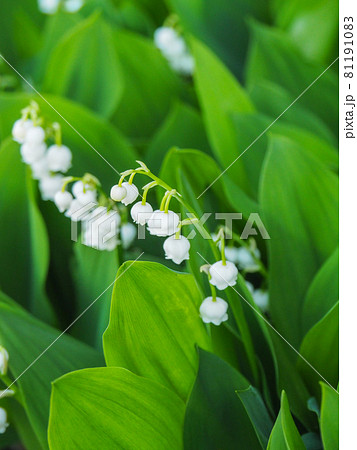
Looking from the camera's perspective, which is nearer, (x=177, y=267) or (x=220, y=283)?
(x=220, y=283)

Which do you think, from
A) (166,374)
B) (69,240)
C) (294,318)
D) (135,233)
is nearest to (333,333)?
(294,318)

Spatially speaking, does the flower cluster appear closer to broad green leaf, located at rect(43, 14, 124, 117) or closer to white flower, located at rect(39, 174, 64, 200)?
broad green leaf, located at rect(43, 14, 124, 117)

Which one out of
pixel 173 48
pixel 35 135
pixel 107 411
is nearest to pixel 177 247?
pixel 107 411

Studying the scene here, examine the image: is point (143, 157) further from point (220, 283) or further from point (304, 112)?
point (220, 283)

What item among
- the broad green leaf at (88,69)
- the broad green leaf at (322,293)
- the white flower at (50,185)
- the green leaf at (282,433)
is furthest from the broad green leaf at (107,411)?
the broad green leaf at (88,69)

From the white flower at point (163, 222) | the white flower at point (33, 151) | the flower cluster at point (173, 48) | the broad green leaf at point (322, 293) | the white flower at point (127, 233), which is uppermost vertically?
the flower cluster at point (173, 48)

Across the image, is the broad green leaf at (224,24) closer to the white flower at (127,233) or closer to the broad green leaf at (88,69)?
the broad green leaf at (88,69)

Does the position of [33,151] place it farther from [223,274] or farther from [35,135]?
[223,274]
